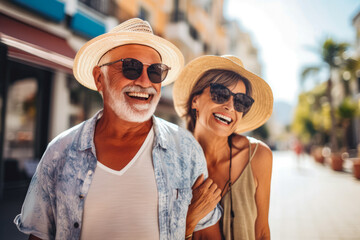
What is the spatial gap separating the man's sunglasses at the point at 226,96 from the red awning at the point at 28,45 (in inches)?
159

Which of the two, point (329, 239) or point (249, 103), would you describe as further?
point (329, 239)

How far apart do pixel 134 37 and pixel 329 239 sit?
4803 mm

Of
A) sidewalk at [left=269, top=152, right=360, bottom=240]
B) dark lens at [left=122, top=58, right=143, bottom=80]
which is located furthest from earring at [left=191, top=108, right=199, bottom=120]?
sidewalk at [left=269, top=152, right=360, bottom=240]

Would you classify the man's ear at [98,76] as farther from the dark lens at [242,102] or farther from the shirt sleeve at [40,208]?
the dark lens at [242,102]

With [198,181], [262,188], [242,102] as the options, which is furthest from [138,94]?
[262,188]

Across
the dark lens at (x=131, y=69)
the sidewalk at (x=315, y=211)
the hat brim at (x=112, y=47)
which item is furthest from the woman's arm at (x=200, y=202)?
the sidewalk at (x=315, y=211)

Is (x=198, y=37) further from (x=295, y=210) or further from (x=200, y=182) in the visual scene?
(x=200, y=182)

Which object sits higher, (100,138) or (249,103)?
(249,103)

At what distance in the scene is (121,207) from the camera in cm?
152

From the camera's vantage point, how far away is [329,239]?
456 cm

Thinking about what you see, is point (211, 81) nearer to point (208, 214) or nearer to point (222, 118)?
point (222, 118)

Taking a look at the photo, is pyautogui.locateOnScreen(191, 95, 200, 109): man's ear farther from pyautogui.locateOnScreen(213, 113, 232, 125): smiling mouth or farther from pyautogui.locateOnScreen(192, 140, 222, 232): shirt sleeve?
pyautogui.locateOnScreen(192, 140, 222, 232): shirt sleeve

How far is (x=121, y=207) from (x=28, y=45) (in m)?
4.49

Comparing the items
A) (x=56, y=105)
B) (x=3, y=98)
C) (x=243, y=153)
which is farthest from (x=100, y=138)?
(x=56, y=105)
